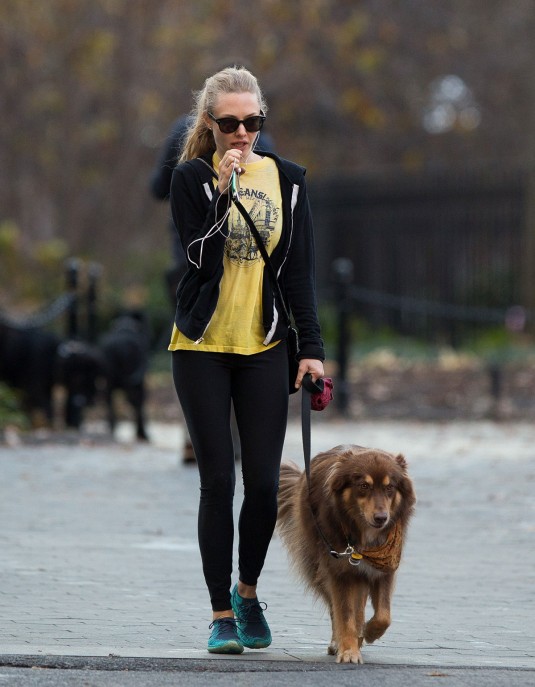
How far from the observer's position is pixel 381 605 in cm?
525

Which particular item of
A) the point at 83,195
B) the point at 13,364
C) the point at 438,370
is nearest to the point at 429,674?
the point at 13,364

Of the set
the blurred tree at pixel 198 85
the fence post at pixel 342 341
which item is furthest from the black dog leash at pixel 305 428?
the blurred tree at pixel 198 85

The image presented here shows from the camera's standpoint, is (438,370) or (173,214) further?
(438,370)

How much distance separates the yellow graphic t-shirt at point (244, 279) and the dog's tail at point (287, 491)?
29.4 inches

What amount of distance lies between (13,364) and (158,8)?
11.4 metres

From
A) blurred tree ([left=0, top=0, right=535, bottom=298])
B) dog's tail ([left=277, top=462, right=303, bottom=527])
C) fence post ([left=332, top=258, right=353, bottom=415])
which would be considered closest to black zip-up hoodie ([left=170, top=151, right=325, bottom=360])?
dog's tail ([left=277, top=462, right=303, bottom=527])

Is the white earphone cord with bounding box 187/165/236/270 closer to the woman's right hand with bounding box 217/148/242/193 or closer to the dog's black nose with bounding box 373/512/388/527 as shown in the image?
the woman's right hand with bounding box 217/148/242/193

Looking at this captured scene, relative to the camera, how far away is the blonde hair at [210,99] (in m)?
5.13

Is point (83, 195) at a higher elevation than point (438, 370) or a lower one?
higher

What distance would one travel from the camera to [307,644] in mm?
5562

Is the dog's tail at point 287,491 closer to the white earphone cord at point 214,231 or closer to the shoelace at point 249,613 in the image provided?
the shoelace at point 249,613

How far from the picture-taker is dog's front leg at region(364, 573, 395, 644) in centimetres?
524

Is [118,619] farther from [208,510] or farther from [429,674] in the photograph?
[429,674]

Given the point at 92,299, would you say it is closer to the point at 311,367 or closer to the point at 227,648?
the point at 311,367
